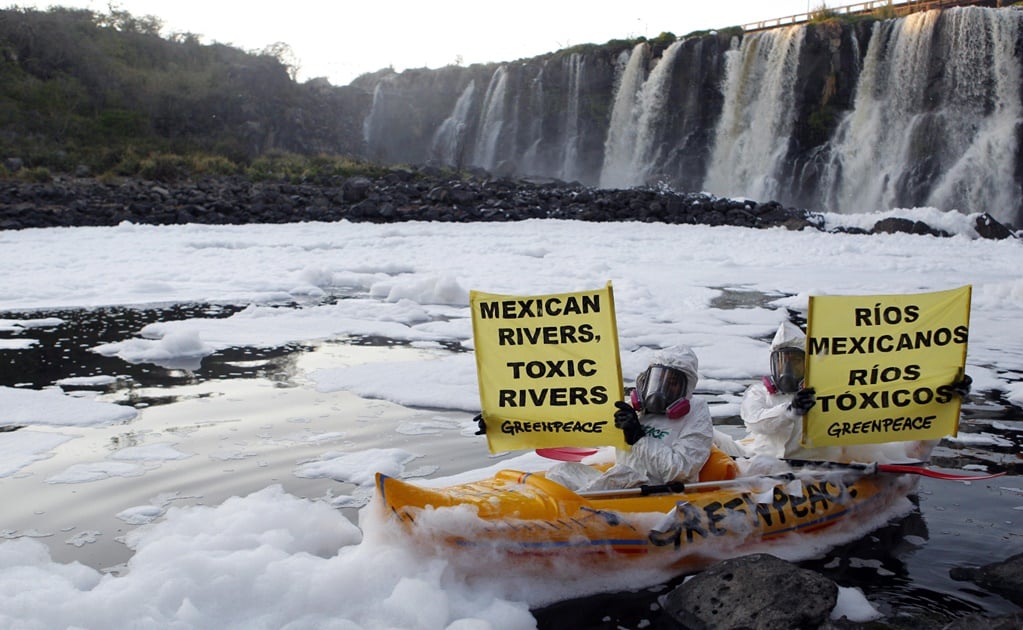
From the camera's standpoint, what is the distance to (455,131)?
45688 millimetres

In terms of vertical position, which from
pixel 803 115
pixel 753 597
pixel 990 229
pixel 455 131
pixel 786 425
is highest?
pixel 455 131

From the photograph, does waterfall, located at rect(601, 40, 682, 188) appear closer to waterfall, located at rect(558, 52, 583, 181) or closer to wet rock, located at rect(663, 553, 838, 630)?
waterfall, located at rect(558, 52, 583, 181)

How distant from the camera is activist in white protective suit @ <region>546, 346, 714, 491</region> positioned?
5.36 meters

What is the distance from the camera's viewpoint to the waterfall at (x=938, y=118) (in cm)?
2675

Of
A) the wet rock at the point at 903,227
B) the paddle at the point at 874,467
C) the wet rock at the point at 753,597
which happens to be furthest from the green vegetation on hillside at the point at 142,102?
the wet rock at the point at 753,597

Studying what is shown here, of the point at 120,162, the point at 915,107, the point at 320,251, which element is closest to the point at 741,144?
the point at 915,107

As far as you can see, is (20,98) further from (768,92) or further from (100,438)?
(100,438)

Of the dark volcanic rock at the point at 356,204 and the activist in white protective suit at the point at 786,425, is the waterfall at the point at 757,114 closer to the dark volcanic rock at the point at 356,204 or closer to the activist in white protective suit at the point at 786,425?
the dark volcanic rock at the point at 356,204

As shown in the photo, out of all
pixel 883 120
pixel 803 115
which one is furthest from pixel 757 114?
pixel 883 120

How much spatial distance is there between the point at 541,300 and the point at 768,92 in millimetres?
28591

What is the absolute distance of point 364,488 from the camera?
615cm

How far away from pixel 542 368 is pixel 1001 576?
257cm

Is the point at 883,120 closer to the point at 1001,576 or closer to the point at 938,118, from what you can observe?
the point at 938,118

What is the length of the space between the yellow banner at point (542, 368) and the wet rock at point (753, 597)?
0.93 metres
